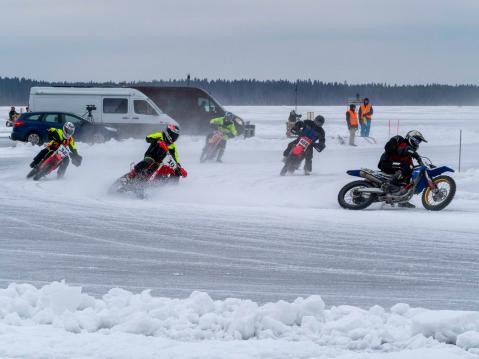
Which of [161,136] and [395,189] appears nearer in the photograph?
[395,189]

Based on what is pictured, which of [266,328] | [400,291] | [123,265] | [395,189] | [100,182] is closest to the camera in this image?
[266,328]

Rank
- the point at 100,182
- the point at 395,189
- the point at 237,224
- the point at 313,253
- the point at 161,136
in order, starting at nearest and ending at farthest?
the point at 313,253
the point at 237,224
the point at 395,189
the point at 161,136
the point at 100,182

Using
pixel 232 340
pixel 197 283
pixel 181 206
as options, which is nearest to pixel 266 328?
pixel 232 340

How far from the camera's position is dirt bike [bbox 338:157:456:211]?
537 inches

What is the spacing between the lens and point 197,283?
26.9 ft

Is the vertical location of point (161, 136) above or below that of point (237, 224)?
above

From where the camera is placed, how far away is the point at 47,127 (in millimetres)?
30219

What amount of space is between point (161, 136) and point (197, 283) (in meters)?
7.44

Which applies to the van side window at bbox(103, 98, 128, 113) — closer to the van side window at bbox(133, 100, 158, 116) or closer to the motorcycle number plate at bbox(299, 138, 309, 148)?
the van side window at bbox(133, 100, 158, 116)

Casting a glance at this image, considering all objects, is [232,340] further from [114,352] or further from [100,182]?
[100,182]

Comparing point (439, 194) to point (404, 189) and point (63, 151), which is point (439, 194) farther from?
point (63, 151)

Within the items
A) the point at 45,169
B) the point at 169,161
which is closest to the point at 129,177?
the point at 169,161

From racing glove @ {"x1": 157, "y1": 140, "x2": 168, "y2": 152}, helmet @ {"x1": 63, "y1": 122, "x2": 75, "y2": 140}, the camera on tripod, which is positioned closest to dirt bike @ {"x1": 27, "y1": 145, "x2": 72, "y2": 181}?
helmet @ {"x1": 63, "y1": 122, "x2": 75, "y2": 140}

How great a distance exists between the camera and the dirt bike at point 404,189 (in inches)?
537
